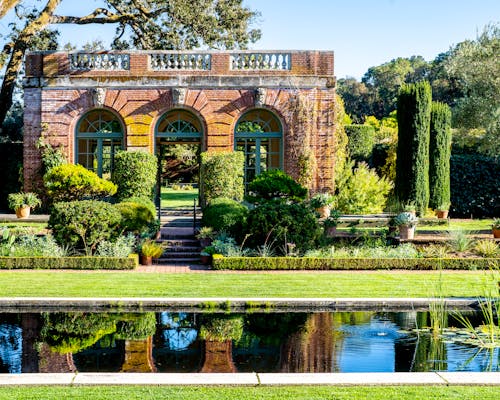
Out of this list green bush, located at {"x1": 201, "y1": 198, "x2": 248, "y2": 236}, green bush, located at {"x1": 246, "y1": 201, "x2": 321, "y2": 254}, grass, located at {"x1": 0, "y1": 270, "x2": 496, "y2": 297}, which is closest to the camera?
grass, located at {"x1": 0, "y1": 270, "x2": 496, "y2": 297}

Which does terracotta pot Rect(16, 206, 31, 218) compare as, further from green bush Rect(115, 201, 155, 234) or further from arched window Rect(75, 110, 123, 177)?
green bush Rect(115, 201, 155, 234)

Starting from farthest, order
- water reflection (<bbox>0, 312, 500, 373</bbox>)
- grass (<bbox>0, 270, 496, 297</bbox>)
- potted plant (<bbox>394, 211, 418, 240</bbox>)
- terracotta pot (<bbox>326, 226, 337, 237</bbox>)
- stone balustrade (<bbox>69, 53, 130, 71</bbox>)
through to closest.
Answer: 1. stone balustrade (<bbox>69, 53, 130, 71</bbox>)
2. terracotta pot (<bbox>326, 226, 337, 237</bbox>)
3. potted plant (<bbox>394, 211, 418, 240</bbox>)
4. grass (<bbox>0, 270, 496, 297</bbox>)
5. water reflection (<bbox>0, 312, 500, 373</bbox>)

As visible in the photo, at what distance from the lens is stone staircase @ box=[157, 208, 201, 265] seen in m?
17.4

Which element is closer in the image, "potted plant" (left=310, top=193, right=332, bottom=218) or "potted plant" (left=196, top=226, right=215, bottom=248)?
"potted plant" (left=196, top=226, right=215, bottom=248)

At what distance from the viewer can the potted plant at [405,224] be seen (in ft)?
58.2

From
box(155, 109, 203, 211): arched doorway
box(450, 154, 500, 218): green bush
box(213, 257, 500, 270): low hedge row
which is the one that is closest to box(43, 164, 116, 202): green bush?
box(213, 257, 500, 270): low hedge row

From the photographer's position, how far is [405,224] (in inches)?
699

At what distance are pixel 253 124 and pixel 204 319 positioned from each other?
43.8ft

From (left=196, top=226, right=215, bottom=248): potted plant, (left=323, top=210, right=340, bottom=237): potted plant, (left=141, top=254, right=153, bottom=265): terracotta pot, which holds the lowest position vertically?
(left=141, top=254, right=153, bottom=265): terracotta pot

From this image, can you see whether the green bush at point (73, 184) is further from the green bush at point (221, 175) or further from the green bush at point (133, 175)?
the green bush at point (221, 175)

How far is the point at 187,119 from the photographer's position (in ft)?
76.4

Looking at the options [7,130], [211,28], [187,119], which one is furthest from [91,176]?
[7,130]

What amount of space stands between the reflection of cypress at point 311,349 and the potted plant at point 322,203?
33.4 ft

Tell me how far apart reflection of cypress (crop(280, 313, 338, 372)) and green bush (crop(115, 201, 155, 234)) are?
8.26 m
